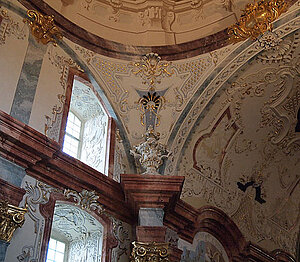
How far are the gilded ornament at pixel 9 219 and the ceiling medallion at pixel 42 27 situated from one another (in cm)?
405

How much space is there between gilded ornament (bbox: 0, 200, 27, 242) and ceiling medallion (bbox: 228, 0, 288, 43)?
21.0ft

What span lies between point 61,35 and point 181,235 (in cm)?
496

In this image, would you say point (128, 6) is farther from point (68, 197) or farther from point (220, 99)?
point (68, 197)

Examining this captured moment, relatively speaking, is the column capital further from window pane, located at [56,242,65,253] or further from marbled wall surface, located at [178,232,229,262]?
window pane, located at [56,242,65,253]

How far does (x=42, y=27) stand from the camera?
11.0m

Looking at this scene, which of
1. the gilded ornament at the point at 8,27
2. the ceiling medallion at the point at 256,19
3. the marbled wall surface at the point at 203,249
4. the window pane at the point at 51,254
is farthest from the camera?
the ceiling medallion at the point at 256,19

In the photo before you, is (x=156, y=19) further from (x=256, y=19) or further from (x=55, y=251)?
(x=55, y=251)

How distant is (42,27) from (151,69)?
275 cm

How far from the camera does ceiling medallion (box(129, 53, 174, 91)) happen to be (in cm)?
1221

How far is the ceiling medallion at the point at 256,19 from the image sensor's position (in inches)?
452

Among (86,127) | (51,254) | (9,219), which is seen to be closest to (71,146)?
(86,127)

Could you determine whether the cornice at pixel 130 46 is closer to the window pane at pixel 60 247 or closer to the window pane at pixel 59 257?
the window pane at pixel 60 247

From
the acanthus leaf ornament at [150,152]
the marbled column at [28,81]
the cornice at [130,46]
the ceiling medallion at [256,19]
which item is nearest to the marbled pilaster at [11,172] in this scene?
the marbled column at [28,81]

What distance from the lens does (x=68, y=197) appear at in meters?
9.39
